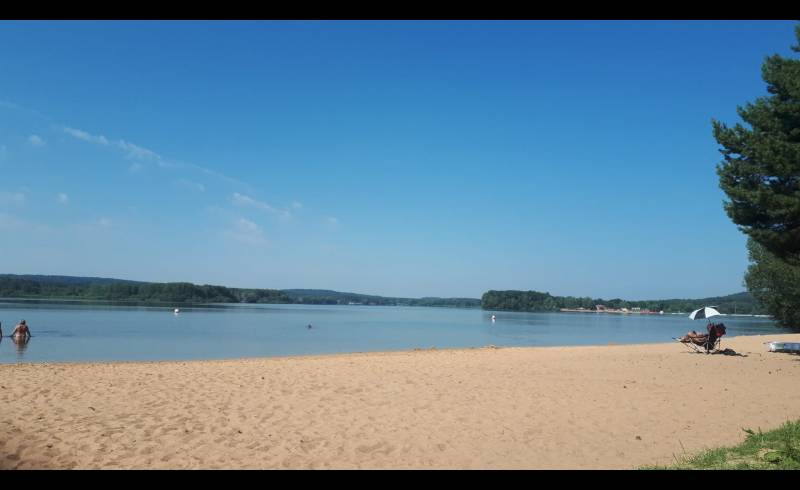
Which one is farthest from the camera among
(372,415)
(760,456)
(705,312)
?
(705,312)

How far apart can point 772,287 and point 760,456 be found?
41.2m

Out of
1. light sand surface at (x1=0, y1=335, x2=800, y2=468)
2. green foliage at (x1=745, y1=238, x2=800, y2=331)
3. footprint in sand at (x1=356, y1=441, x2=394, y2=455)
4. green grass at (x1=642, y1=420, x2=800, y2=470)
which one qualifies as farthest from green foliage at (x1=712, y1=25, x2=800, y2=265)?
green foliage at (x1=745, y1=238, x2=800, y2=331)

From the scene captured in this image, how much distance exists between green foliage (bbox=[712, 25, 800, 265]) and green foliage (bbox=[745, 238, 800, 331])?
869 inches

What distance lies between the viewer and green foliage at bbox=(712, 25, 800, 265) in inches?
569

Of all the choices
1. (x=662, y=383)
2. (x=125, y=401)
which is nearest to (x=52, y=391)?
(x=125, y=401)

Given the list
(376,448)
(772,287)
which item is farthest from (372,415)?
(772,287)

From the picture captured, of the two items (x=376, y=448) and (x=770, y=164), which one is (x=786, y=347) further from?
(x=376, y=448)

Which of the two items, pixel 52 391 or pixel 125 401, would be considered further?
pixel 52 391

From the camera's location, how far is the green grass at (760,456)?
473 centimetres

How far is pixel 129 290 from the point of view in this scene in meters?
146

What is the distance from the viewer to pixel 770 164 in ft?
47.9
